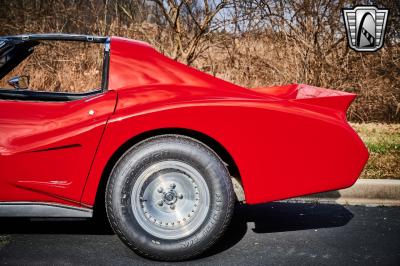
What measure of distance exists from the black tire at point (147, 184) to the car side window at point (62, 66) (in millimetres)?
5471

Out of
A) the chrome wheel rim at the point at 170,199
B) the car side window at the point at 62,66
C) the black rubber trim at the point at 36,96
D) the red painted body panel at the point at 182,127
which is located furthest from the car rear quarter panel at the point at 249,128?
the car side window at the point at 62,66

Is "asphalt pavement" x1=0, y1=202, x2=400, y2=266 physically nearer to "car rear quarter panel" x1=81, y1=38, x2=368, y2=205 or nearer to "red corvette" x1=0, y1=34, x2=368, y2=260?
"red corvette" x1=0, y1=34, x2=368, y2=260

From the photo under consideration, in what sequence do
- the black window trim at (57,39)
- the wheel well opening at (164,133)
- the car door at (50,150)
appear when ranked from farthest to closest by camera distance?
the black window trim at (57,39)
the wheel well opening at (164,133)
the car door at (50,150)

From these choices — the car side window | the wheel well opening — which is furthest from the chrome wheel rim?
the car side window

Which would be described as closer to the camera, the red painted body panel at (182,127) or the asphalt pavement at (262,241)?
the red painted body panel at (182,127)

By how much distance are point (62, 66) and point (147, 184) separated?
6.18 meters

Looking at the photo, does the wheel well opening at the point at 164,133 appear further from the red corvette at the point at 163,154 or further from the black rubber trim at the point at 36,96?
the black rubber trim at the point at 36,96

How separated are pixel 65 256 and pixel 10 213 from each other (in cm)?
44

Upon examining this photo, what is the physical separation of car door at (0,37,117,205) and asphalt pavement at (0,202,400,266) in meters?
0.43

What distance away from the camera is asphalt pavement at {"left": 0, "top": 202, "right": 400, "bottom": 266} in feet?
9.61

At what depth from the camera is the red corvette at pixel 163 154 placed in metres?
2.78

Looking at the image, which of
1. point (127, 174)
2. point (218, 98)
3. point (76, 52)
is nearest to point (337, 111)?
point (218, 98)

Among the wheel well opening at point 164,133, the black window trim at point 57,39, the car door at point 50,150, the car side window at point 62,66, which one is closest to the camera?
the car door at point 50,150

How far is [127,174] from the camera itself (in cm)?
279
